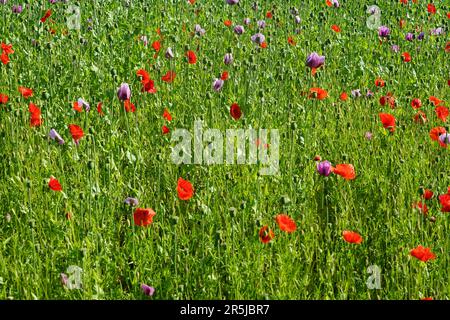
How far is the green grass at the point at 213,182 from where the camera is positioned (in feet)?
7.47

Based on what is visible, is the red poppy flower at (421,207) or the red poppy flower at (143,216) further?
the red poppy flower at (421,207)

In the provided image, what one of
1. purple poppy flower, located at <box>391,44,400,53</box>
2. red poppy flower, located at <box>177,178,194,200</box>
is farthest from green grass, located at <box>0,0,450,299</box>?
red poppy flower, located at <box>177,178,194,200</box>

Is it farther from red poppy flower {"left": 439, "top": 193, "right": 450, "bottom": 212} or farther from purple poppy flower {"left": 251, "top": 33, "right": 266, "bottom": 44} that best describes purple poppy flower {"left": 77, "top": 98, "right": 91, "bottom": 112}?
red poppy flower {"left": 439, "top": 193, "right": 450, "bottom": 212}

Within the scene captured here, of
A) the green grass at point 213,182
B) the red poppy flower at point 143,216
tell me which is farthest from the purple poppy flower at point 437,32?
the red poppy flower at point 143,216

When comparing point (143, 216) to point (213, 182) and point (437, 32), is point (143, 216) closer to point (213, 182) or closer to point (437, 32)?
point (213, 182)

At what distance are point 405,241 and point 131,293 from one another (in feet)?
2.93

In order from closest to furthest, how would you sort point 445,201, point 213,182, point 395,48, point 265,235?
point 265,235 < point 445,201 < point 213,182 < point 395,48

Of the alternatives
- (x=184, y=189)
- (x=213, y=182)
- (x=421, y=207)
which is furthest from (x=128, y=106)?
(x=421, y=207)

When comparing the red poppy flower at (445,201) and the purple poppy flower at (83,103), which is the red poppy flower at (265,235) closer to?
the red poppy flower at (445,201)

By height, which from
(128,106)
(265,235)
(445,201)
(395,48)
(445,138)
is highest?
(395,48)

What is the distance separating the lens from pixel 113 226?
254 centimetres

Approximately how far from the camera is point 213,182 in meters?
2.74

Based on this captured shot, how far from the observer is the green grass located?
228 centimetres
